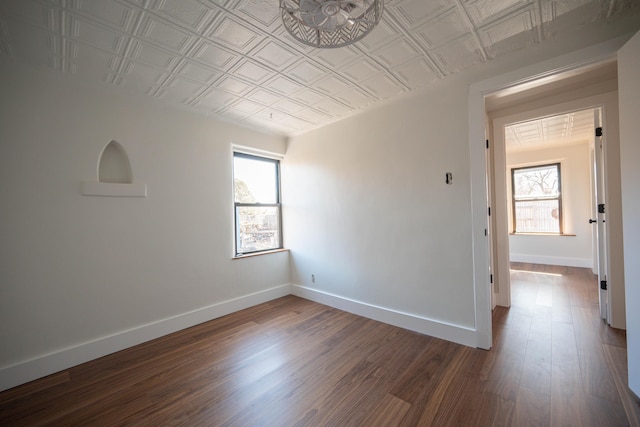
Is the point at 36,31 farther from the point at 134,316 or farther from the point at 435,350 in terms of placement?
the point at 435,350

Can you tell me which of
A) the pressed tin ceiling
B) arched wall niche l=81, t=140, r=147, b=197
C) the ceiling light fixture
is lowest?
arched wall niche l=81, t=140, r=147, b=197

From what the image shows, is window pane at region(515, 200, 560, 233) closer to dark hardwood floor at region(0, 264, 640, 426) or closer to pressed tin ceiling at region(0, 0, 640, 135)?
dark hardwood floor at region(0, 264, 640, 426)

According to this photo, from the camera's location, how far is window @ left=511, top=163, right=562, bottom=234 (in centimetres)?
554

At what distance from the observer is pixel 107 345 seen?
2359 mm

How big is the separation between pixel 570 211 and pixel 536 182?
34.3 inches

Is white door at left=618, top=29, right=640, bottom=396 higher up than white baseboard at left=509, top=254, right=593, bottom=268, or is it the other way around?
white door at left=618, top=29, right=640, bottom=396

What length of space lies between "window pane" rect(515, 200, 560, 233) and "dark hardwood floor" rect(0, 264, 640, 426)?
3.69 meters

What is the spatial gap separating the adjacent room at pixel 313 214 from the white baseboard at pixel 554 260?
2266mm

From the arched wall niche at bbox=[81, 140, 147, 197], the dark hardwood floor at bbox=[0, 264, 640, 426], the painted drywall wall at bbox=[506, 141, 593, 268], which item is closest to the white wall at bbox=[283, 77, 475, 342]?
the dark hardwood floor at bbox=[0, 264, 640, 426]

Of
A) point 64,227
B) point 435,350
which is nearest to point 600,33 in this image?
point 435,350

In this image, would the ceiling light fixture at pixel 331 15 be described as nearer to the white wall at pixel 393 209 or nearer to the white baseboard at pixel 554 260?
the white wall at pixel 393 209

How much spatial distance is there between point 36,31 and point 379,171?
296 centimetres

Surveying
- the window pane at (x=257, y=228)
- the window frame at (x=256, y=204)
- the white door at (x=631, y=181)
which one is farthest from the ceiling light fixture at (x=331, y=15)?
the window pane at (x=257, y=228)

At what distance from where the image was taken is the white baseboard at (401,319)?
234 cm
